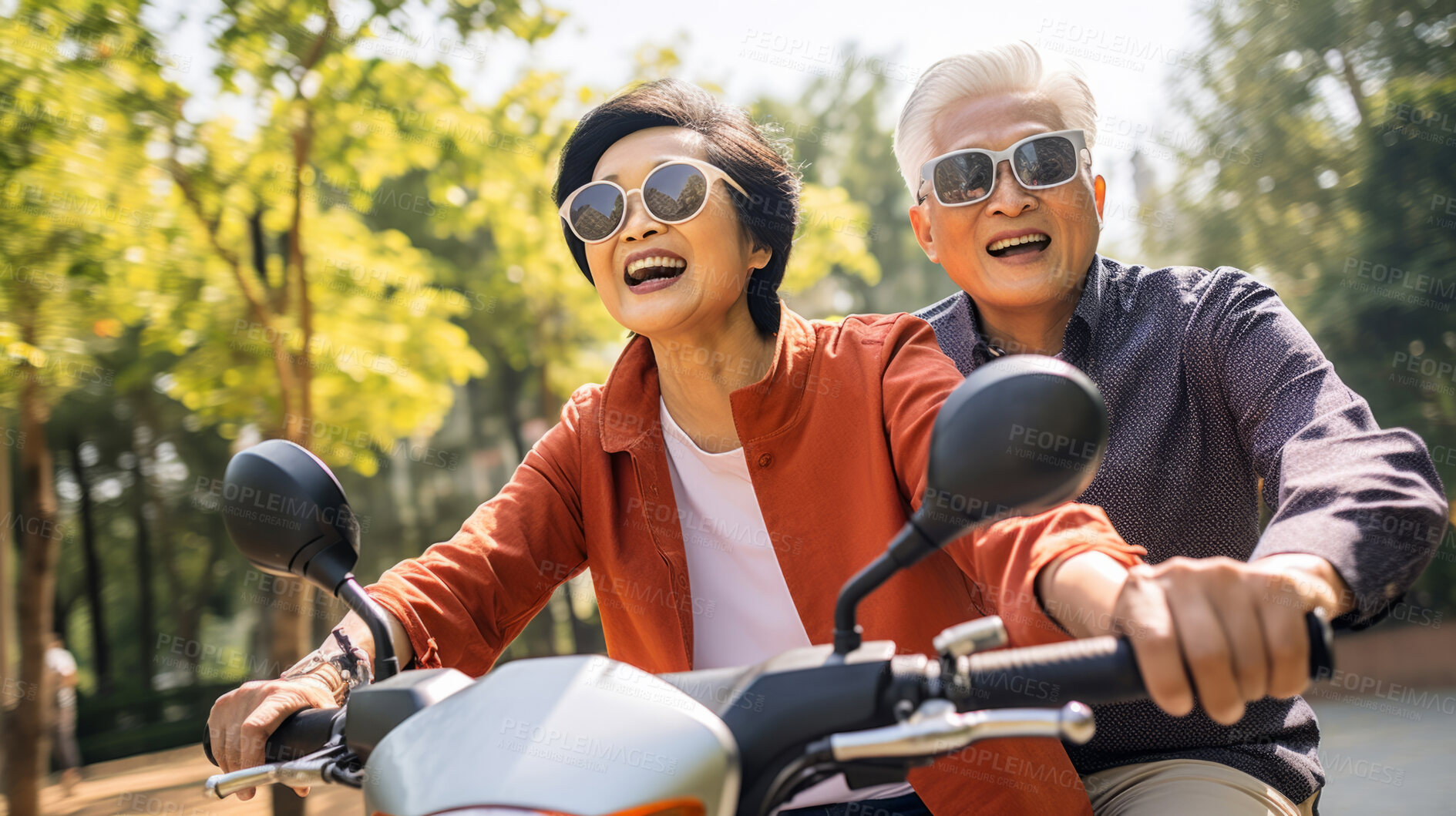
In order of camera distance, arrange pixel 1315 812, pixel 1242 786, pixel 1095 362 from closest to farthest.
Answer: pixel 1242 786, pixel 1315 812, pixel 1095 362

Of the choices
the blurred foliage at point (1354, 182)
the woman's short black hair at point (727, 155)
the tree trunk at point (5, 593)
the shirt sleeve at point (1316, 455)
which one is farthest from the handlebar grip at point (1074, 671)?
the blurred foliage at point (1354, 182)

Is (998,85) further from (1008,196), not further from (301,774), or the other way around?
(301,774)

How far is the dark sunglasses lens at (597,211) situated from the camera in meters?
2.21

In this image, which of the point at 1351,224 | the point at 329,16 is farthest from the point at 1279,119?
the point at 329,16

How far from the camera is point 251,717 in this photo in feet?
5.42

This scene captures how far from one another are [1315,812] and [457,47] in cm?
572

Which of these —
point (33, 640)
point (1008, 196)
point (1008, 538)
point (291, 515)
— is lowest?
point (33, 640)

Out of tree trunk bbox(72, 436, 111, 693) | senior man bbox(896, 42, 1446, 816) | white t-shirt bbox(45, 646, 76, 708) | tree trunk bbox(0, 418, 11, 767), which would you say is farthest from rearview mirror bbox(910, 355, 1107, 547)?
tree trunk bbox(72, 436, 111, 693)

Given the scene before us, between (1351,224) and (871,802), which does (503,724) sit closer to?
(871,802)

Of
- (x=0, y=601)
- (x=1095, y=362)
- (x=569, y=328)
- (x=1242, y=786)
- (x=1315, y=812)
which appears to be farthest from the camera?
(x=569, y=328)

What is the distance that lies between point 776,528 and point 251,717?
1.00m

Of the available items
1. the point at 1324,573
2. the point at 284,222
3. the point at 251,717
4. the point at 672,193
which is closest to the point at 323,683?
the point at 251,717

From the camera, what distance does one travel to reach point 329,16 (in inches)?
216

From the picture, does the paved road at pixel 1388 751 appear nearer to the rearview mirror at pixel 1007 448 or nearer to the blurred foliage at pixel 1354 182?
the blurred foliage at pixel 1354 182
